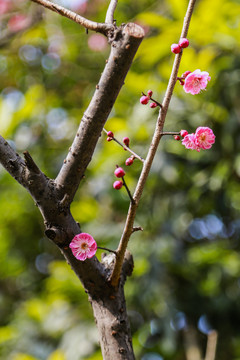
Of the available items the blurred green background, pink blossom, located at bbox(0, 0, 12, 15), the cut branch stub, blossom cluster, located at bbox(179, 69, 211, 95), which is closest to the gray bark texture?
the cut branch stub

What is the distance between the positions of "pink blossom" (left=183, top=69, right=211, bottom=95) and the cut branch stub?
14 cm

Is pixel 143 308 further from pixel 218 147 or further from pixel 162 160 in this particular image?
pixel 218 147

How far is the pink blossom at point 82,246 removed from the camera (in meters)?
0.81

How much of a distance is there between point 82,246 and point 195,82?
36 centimetres

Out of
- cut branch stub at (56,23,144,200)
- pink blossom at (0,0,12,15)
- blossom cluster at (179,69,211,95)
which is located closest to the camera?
cut branch stub at (56,23,144,200)

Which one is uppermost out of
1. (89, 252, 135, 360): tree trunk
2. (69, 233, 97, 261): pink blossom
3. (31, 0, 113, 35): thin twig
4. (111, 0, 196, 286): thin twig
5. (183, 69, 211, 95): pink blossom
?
(31, 0, 113, 35): thin twig

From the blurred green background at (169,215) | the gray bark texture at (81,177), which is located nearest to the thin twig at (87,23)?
the gray bark texture at (81,177)

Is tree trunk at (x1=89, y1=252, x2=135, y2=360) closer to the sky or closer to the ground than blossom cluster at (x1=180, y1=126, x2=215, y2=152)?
closer to the ground

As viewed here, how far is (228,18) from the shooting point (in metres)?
2.06

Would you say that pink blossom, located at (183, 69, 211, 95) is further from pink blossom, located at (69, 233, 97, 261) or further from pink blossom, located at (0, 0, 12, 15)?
pink blossom, located at (0, 0, 12, 15)

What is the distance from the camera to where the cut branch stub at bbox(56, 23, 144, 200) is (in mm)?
742

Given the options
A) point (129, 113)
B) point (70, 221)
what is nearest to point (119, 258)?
point (70, 221)

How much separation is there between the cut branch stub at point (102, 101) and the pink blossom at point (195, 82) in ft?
0.45

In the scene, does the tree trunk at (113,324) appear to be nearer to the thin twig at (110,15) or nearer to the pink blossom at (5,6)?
the thin twig at (110,15)
